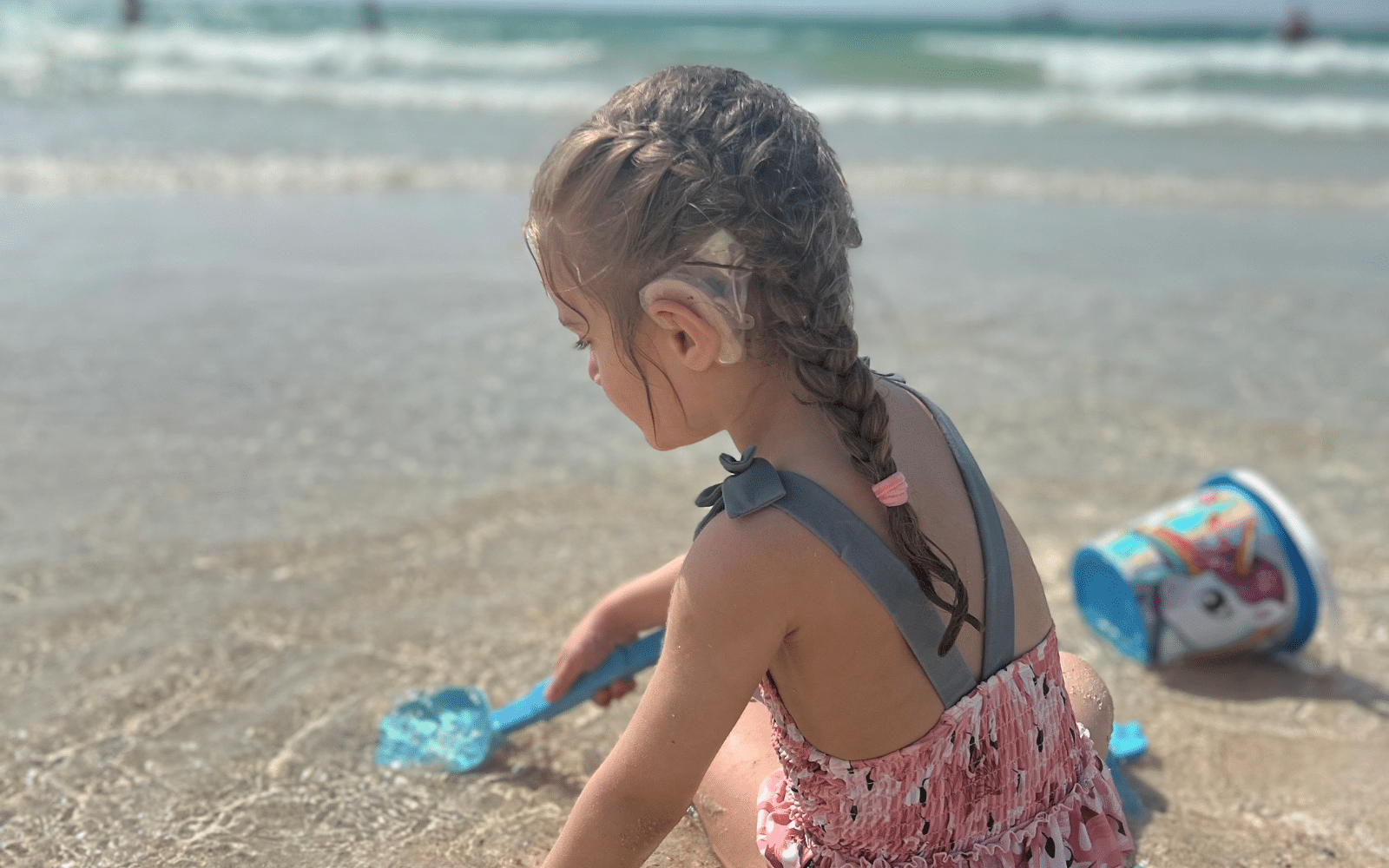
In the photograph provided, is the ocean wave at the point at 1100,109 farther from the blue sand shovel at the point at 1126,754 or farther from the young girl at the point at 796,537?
the young girl at the point at 796,537

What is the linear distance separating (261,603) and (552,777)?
0.86 m

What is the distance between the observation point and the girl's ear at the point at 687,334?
1172mm

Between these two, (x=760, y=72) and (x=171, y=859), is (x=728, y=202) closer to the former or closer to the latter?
(x=171, y=859)

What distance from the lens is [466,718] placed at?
199 centimetres

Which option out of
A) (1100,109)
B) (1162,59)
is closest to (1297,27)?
(1162,59)

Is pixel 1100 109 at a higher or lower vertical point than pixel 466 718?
higher

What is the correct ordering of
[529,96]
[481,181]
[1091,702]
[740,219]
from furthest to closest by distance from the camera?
[529,96], [481,181], [1091,702], [740,219]

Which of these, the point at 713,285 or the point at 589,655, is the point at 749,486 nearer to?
the point at 713,285

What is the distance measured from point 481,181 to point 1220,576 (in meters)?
5.80

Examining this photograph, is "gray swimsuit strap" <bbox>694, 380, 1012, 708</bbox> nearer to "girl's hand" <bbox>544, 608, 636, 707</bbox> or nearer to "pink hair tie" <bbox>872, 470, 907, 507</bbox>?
"pink hair tie" <bbox>872, 470, 907, 507</bbox>

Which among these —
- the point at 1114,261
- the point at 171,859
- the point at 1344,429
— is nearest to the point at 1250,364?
the point at 1344,429

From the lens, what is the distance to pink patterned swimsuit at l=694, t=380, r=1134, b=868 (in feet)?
4.25

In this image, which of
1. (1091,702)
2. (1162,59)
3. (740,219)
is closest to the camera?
(740,219)

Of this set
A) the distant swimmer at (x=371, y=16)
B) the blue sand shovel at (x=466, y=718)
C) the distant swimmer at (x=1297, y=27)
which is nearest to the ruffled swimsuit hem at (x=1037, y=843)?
the blue sand shovel at (x=466, y=718)
